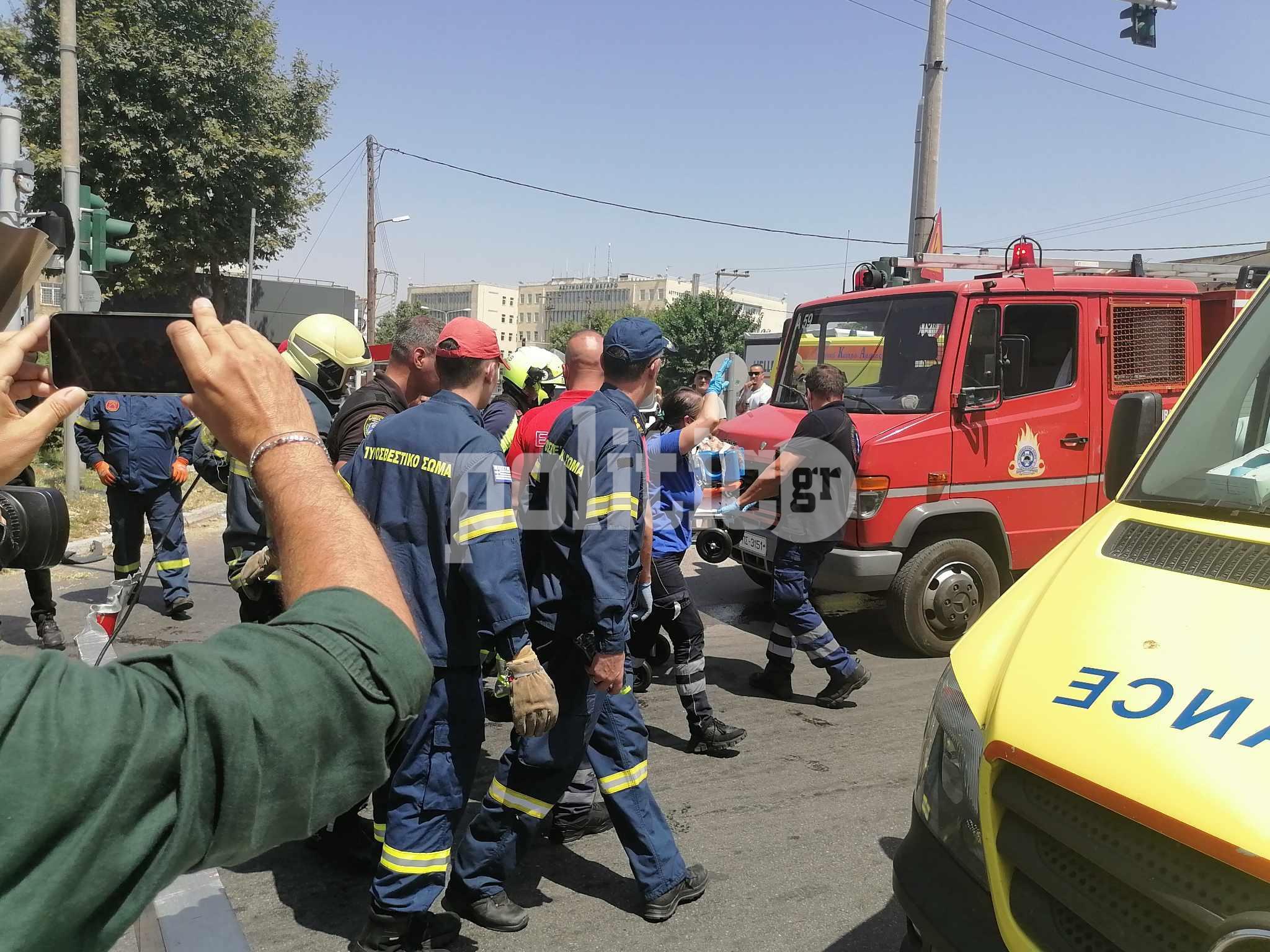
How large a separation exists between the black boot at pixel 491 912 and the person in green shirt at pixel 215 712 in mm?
2456

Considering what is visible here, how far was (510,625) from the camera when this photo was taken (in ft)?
9.52

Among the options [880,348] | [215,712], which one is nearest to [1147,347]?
[880,348]

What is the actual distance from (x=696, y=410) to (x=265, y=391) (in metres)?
4.09

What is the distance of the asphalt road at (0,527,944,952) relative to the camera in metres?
3.16

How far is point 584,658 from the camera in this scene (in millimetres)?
3307

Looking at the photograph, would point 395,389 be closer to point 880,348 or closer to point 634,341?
point 634,341

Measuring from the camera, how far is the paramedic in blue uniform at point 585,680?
10.5ft

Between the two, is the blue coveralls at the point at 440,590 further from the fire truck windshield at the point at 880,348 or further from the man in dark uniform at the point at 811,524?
the fire truck windshield at the point at 880,348

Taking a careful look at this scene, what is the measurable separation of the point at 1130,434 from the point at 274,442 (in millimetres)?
2613

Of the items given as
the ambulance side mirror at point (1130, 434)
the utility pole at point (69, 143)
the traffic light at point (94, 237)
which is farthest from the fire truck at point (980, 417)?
the utility pole at point (69, 143)

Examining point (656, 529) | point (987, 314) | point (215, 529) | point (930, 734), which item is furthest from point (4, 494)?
point (215, 529)

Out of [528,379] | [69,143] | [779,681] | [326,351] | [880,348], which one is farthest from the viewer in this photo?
[69,143]

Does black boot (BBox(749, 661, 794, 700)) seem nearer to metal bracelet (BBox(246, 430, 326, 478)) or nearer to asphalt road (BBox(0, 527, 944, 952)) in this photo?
asphalt road (BBox(0, 527, 944, 952))

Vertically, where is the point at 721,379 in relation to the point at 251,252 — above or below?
below
